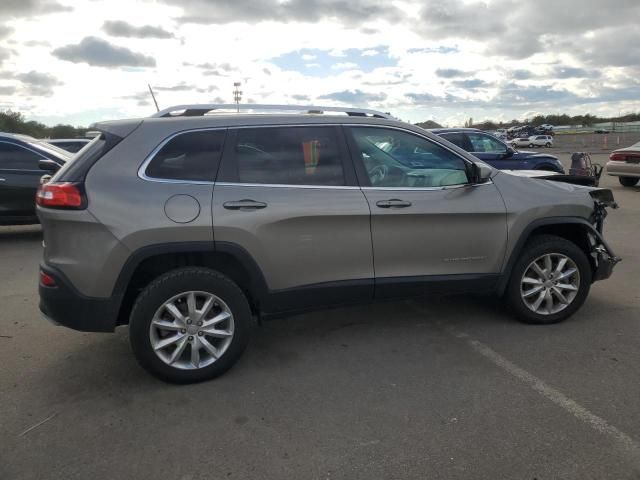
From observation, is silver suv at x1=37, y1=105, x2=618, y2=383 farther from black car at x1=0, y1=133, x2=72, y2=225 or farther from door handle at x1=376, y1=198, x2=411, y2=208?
black car at x1=0, y1=133, x2=72, y2=225

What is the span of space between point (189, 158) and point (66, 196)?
0.81m

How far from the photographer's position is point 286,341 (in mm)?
4336

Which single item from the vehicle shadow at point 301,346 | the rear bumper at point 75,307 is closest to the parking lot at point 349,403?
the vehicle shadow at point 301,346

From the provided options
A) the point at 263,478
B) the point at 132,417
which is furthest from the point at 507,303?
the point at 132,417

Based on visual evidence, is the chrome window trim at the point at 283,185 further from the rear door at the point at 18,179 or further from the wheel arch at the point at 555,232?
the rear door at the point at 18,179

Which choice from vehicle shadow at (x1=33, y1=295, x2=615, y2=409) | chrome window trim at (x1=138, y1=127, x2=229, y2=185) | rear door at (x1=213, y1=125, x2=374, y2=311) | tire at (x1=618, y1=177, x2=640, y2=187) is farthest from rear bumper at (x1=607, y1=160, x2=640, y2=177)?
chrome window trim at (x1=138, y1=127, x2=229, y2=185)

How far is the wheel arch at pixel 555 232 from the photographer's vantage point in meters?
4.30

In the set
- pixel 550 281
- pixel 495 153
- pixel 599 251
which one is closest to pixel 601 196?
pixel 599 251

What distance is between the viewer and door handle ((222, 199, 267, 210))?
3.52 meters

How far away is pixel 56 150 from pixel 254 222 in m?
6.91

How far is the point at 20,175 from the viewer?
8359 millimetres

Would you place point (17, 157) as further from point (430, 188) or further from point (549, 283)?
point (549, 283)

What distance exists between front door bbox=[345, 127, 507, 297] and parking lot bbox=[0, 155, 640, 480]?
1.83ft

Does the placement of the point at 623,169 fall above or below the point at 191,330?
above
